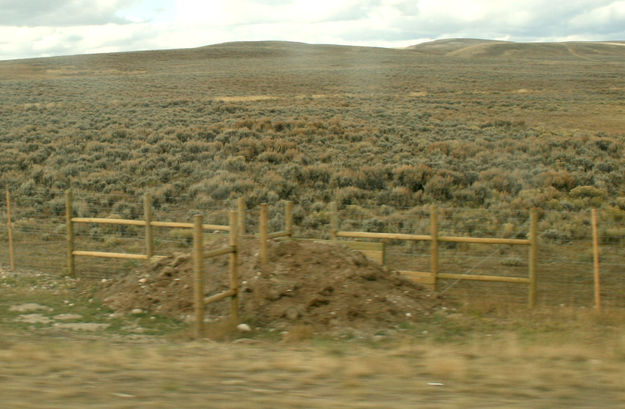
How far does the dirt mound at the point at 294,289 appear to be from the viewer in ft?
27.6

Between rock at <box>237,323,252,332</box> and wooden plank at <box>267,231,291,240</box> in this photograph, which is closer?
rock at <box>237,323,252,332</box>

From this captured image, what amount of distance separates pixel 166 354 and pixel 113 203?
480 inches

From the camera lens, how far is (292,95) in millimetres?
46594

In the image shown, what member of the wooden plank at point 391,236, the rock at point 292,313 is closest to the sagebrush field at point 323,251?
the rock at point 292,313

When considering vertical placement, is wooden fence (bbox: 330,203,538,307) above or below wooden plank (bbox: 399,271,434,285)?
above

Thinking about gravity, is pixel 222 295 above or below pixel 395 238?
below

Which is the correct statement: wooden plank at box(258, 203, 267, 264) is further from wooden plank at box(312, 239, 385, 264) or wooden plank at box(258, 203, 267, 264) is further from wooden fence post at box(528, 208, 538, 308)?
wooden fence post at box(528, 208, 538, 308)

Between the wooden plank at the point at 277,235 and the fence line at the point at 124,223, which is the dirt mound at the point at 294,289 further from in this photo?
the fence line at the point at 124,223

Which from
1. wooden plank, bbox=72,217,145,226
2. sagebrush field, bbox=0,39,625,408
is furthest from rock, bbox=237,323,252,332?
wooden plank, bbox=72,217,145,226

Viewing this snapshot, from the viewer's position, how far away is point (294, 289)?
8.84 metres

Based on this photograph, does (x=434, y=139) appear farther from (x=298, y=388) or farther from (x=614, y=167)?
(x=298, y=388)

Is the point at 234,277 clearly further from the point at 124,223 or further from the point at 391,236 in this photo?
the point at 124,223

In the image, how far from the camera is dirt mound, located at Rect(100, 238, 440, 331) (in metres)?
8.42

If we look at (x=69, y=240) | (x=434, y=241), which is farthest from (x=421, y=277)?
(x=69, y=240)
